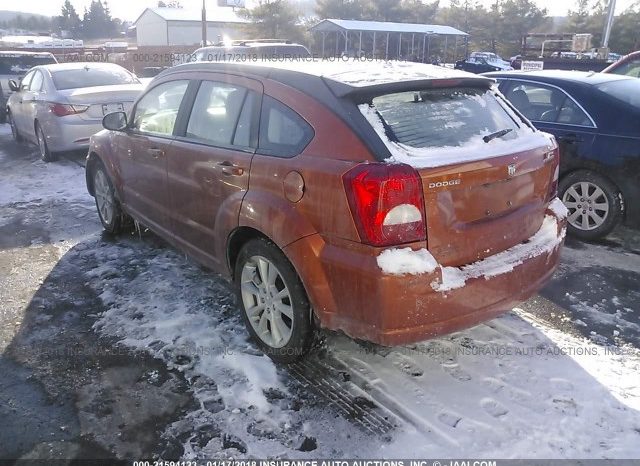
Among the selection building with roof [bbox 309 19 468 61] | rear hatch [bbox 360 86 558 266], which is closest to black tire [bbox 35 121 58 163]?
rear hatch [bbox 360 86 558 266]

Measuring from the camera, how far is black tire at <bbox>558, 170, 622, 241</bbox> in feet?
16.5

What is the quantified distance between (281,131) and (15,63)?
13.7 meters

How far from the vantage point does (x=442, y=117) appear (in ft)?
9.99

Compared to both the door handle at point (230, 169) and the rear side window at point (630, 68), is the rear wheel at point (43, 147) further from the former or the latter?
the rear side window at point (630, 68)

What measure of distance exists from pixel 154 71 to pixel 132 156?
2426 cm

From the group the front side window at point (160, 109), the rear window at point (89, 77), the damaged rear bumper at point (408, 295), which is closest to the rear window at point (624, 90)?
the damaged rear bumper at point (408, 295)

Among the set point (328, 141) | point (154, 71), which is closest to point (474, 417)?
point (328, 141)

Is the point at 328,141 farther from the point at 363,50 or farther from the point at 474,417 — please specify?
the point at 363,50

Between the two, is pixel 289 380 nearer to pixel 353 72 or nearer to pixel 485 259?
pixel 485 259

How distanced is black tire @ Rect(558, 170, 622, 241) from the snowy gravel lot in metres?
0.61

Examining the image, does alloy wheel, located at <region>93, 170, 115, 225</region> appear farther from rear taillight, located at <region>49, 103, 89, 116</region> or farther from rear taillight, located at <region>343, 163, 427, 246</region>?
rear taillight, located at <region>343, 163, 427, 246</region>

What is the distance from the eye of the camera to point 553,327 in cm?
367

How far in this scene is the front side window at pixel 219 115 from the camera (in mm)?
3354

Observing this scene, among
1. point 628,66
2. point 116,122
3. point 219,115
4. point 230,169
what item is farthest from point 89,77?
point 628,66
